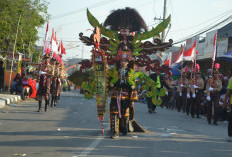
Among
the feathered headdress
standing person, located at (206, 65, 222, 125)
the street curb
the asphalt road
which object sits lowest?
the asphalt road

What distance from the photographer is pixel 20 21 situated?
93.8 ft

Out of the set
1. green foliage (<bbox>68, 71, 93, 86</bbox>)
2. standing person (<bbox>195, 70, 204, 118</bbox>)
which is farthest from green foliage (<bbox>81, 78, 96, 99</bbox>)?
standing person (<bbox>195, 70, 204, 118</bbox>)

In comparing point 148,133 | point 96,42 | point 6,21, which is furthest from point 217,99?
Answer: point 6,21

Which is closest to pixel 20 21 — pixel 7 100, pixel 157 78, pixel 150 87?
pixel 7 100

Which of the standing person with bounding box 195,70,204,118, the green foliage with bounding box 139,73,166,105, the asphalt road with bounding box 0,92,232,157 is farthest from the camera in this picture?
the standing person with bounding box 195,70,204,118

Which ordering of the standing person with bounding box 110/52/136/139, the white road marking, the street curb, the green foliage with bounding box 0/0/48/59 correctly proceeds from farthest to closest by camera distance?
the green foliage with bounding box 0/0/48/59, the street curb, the standing person with bounding box 110/52/136/139, the white road marking

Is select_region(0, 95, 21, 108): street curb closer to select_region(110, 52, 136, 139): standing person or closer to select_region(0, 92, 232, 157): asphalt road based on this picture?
select_region(0, 92, 232, 157): asphalt road

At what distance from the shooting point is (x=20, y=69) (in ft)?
96.9

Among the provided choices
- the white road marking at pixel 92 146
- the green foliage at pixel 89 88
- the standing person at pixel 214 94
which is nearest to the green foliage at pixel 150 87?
the green foliage at pixel 89 88

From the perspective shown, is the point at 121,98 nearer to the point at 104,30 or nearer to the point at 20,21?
the point at 104,30

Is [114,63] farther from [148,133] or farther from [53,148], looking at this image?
[53,148]

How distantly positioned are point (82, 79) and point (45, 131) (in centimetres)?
165

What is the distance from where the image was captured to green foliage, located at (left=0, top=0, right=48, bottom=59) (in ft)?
87.5

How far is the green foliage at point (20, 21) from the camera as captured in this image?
26.7 meters
